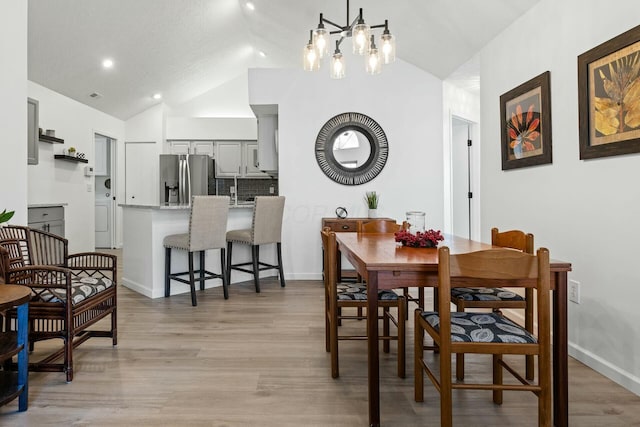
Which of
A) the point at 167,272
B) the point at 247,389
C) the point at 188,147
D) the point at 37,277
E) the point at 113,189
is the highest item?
the point at 188,147

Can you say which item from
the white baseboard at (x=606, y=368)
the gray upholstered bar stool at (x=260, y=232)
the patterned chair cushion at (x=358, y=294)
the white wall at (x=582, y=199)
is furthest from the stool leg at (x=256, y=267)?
the white baseboard at (x=606, y=368)

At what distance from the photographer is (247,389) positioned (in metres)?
1.98

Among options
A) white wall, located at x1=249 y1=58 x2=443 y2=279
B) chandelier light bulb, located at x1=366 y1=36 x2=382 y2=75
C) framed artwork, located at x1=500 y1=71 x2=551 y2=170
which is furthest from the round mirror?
chandelier light bulb, located at x1=366 y1=36 x2=382 y2=75

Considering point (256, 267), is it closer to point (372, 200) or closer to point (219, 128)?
point (372, 200)

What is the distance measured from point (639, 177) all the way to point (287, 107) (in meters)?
3.63

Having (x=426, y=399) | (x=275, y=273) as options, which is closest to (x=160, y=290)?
(x=275, y=273)

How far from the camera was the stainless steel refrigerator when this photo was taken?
6797mm

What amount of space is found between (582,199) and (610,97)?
585 mm

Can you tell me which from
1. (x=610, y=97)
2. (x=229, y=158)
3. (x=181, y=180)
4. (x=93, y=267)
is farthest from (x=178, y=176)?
(x=610, y=97)

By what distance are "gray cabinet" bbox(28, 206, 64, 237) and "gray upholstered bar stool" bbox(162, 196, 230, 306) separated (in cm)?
203

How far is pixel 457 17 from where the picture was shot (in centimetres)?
338

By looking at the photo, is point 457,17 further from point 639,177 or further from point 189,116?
point 189,116

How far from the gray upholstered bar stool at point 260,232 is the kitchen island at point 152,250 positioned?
0.92 feet

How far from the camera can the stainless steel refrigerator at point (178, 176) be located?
6797 millimetres
